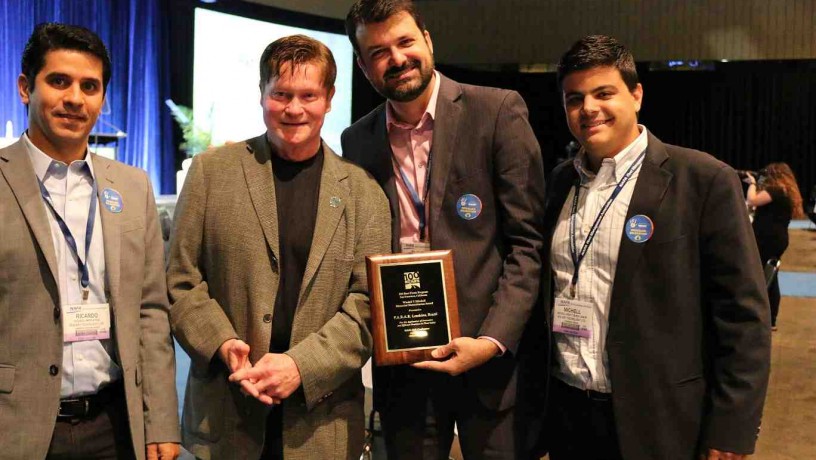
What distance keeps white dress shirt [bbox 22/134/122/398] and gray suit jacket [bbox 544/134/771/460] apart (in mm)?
1313

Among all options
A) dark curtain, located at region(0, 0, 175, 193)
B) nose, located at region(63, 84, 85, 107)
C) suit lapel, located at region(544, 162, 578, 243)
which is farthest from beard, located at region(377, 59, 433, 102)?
dark curtain, located at region(0, 0, 175, 193)

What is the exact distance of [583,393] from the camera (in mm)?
2062

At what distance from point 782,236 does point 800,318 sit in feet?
4.75

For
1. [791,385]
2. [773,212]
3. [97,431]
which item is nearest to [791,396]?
[791,385]

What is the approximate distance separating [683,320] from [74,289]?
1.54 m

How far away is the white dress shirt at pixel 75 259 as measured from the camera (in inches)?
70.3

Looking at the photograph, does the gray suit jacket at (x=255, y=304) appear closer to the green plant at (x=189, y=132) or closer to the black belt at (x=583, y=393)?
the black belt at (x=583, y=393)

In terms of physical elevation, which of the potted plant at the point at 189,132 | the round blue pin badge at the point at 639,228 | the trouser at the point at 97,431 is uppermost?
the potted plant at the point at 189,132

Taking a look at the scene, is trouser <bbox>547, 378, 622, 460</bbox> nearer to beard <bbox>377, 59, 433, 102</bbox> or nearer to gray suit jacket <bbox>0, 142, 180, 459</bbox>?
beard <bbox>377, 59, 433, 102</bbox>

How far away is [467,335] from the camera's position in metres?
2.16

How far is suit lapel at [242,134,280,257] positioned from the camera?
1957 mm

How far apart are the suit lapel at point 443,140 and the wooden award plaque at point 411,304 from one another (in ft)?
0.69

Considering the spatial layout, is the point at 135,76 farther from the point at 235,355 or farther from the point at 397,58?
the point at 235,355

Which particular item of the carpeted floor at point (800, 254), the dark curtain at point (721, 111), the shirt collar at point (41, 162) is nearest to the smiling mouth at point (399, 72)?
the shirt collar at point (41, 162)
